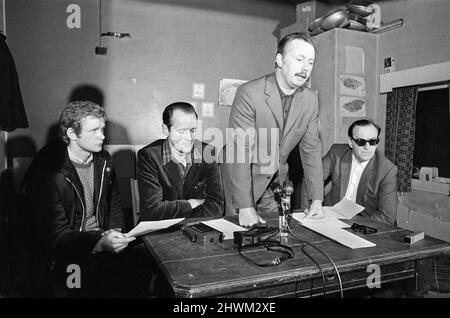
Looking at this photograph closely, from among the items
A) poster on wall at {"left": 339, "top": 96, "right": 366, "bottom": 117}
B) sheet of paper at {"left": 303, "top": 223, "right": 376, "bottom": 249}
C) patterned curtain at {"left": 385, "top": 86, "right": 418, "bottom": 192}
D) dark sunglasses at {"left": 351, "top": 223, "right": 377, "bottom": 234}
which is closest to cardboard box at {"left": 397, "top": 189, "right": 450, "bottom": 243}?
patterned curtain at {"left": 385, "top": 86, "right": 418, "bottom": 192}

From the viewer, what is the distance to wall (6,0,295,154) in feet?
13.6

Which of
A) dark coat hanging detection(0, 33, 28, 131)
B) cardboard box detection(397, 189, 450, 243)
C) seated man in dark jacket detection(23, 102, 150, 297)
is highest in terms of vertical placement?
dark coat hanging detection(0, 33, 28, 131)

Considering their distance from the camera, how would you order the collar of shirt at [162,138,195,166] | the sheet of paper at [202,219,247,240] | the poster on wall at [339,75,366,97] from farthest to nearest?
the poster on wall at [339,75,366,97]
the collar of shirt at [162,138,195,166]
the sheet of paper at [202,219,247,240]

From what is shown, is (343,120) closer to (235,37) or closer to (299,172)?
(299,172)

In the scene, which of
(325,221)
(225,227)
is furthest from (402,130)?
(225,227)

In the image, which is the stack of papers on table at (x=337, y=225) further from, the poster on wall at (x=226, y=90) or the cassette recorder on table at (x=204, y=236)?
the poster on wall at (x=226, y=90)

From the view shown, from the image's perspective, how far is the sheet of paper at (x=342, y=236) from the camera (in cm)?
156

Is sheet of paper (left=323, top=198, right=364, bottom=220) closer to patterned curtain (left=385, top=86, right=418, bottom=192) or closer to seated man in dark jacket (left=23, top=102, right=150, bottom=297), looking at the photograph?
seated man in dark jacket (left=23, top=102, right=150, bottom=297)

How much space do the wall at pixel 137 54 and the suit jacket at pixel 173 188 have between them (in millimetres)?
2034

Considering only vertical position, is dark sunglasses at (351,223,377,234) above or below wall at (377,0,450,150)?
below

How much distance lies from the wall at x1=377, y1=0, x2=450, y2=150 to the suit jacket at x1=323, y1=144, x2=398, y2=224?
1.72 m

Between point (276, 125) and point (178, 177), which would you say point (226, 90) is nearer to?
point (178, 177)

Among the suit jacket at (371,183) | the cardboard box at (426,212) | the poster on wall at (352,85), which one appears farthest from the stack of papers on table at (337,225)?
the poster on wall at (352,85)

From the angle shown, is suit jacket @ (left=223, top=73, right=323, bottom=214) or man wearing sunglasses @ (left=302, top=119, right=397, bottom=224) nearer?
A: suit jacket @ (left=223, top=73, right=323, bottom=214)
